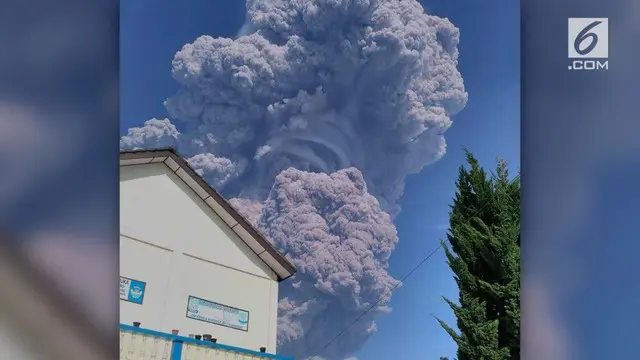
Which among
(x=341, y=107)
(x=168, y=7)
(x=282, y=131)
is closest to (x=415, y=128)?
(x=341, y=107)

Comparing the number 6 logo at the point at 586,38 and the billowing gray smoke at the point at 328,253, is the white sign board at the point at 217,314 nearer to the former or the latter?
the billowing gray smoke at the point at 328,253

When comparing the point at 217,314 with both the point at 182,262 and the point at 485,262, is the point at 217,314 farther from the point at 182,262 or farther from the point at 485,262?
the point at 485,262

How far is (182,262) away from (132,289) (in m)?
0.72

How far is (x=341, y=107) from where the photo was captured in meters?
8.92

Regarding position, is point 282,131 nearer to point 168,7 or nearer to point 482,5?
point 168,7

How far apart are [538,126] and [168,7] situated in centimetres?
725

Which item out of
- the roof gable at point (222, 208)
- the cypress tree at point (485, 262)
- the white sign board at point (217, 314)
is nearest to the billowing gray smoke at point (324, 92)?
the roof gable at point (222, 208)

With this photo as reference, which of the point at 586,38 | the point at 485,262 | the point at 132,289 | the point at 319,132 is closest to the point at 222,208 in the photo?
the point at 132,289

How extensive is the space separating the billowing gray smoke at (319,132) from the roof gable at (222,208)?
0.64 m

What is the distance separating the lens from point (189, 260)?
7.51 m

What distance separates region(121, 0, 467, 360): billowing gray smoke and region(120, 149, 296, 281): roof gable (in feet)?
2.09

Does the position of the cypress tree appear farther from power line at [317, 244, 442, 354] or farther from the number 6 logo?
the number 6 logo

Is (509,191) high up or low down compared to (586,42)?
up

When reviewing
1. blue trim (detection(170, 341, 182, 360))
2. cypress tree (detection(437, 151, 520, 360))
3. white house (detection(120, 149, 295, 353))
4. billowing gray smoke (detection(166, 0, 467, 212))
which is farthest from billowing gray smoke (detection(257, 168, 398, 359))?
blue trim (detection(170, 341, 182, 360))
